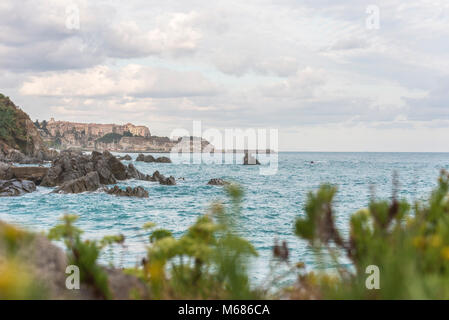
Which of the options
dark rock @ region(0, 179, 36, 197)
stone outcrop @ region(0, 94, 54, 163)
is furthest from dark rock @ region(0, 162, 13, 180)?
stone outcrop @ region(0, 94, 54, 163)

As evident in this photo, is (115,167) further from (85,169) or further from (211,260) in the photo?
(211,260)

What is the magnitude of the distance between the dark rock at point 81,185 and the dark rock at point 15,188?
1977 millimetres

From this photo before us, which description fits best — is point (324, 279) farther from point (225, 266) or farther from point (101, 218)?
point (101, 218)

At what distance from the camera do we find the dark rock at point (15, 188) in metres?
24.0

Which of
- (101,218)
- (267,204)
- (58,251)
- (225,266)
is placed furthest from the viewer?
(267,204)

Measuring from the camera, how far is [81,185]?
26.6 meters

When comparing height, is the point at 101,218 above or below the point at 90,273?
below

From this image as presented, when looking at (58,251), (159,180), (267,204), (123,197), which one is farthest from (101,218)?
(159,180)

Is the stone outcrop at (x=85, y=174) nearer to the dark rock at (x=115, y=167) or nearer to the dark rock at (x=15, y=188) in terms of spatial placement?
the dark rock at (x=115, y=167)

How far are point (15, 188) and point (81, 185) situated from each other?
414cm

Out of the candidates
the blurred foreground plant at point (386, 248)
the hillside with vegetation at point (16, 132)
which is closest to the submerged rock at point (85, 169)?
the blurred foreground plant at point (386, 248)

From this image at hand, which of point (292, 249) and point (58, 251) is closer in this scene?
point (58, 251)
